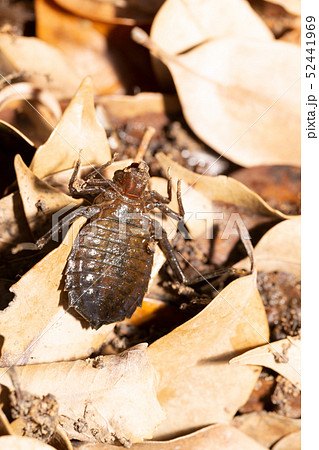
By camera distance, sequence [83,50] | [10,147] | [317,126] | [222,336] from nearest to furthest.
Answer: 1. [222,336]
2. [10,147]
3. [317,126]
4. [83,50]

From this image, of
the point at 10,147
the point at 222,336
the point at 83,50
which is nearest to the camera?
the point at 222,336

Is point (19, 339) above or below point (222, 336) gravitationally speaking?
above

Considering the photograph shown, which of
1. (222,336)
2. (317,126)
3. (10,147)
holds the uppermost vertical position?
(10,147)

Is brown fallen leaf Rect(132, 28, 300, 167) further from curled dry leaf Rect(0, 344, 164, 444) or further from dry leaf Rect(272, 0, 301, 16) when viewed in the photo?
curled dry leaf Rect(0, 344, 164, 444)

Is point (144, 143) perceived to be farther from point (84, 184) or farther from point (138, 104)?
point (84, 184)

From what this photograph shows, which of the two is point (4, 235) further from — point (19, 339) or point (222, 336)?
point (222, 336)

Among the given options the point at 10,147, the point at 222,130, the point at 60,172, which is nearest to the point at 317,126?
the point at 222,130

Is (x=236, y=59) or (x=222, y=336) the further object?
(x=236, y=59)
